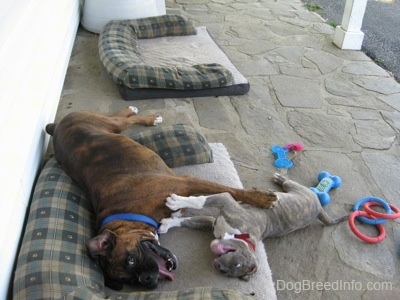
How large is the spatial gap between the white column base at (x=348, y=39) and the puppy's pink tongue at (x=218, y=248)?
4.19m

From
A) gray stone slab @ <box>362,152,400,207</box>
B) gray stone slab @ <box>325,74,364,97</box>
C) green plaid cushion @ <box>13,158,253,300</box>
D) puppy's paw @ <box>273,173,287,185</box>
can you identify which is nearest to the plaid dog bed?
green plaid cushion @ <box>13,158,253,300</box>

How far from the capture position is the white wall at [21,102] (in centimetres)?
242

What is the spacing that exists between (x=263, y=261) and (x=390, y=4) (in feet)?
22.5

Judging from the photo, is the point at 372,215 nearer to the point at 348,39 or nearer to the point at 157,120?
the point at 157,120

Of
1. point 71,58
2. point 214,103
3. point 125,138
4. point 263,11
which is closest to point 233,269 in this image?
point 125,138

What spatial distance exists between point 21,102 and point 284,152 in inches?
81.0

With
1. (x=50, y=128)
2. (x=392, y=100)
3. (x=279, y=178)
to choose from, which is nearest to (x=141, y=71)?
(x=50, y=128)

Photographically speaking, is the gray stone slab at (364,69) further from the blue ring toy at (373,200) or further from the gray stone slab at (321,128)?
the blue ring toy at (373,200)

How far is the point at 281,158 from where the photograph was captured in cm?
358

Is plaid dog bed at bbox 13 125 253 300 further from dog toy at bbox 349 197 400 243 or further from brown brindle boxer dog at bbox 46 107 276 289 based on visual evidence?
dog toy at bbox 349 197 400 243

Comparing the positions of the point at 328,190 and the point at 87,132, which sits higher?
the point at 87,132

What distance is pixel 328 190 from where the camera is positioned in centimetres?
329

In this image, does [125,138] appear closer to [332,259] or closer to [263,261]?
[263,261]

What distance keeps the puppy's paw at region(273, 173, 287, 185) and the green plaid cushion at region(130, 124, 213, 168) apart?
503 mm
